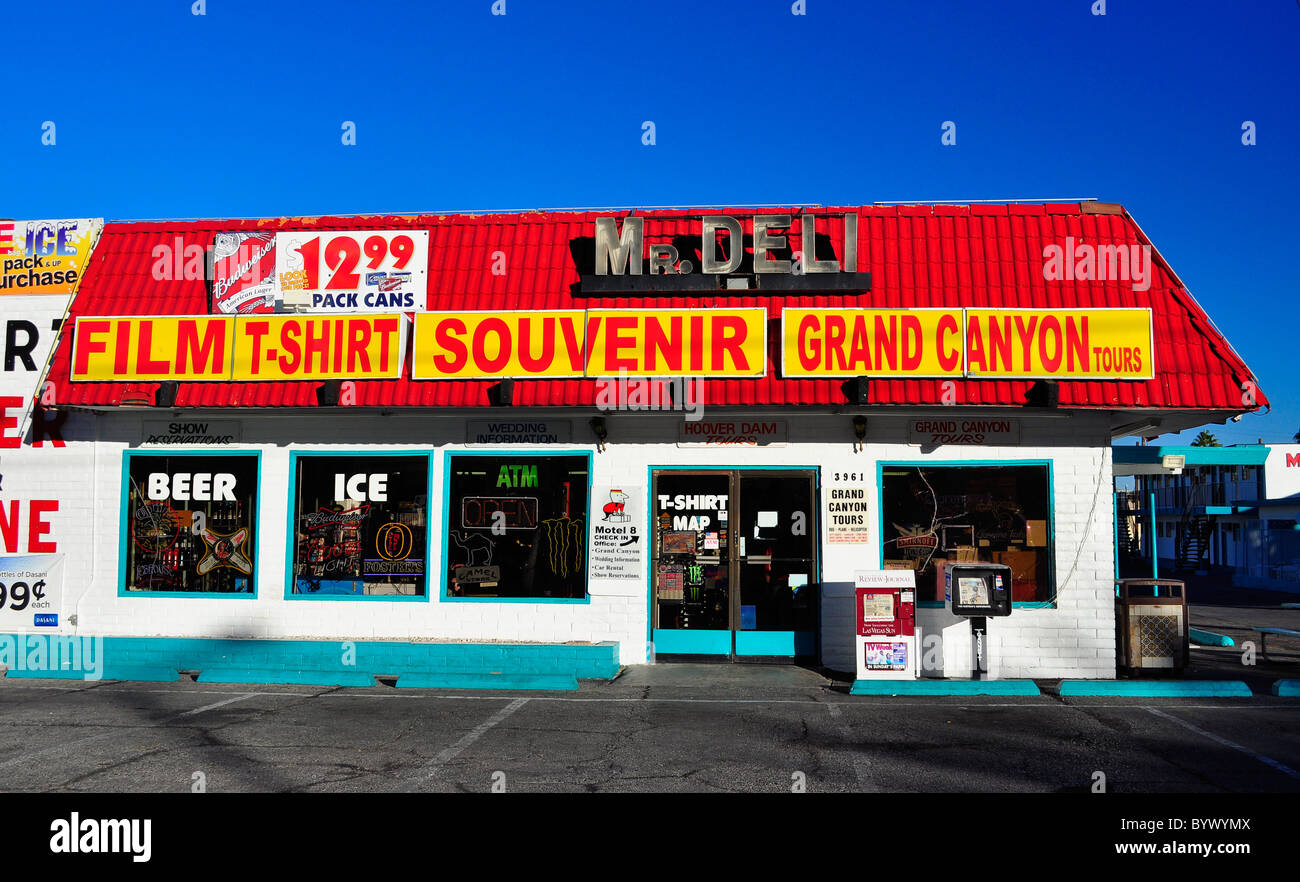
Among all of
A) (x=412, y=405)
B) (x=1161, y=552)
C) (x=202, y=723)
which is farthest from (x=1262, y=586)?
(x=202, y=723)

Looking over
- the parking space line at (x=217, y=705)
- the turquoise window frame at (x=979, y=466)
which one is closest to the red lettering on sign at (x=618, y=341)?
the turquoise window frame at (x=979, y=466)

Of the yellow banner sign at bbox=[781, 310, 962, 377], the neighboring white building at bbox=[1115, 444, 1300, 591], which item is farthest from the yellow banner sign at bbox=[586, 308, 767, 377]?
the neighboring white building at bbox=[1115, 444, 1300, 591]

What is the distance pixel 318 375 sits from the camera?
13336 millimetres

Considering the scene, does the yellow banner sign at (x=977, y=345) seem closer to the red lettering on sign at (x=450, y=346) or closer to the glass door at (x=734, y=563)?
the glass door at (x=734, y=563)

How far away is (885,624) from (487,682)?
4.83 meters

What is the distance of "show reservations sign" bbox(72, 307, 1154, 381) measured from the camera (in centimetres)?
1260

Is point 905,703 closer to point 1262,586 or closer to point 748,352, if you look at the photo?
point 748,352

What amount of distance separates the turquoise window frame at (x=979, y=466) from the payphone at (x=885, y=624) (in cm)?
108

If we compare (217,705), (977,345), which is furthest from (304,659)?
(977,345)

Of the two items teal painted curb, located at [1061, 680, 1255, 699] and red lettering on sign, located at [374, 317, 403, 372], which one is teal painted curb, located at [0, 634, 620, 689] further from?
teal painted curb, located at [1061, 680, 1255, 699]

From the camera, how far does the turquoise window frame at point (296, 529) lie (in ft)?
45.0

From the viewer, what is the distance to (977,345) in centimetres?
1264

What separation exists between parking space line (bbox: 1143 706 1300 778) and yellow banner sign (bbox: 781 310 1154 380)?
162 inches
